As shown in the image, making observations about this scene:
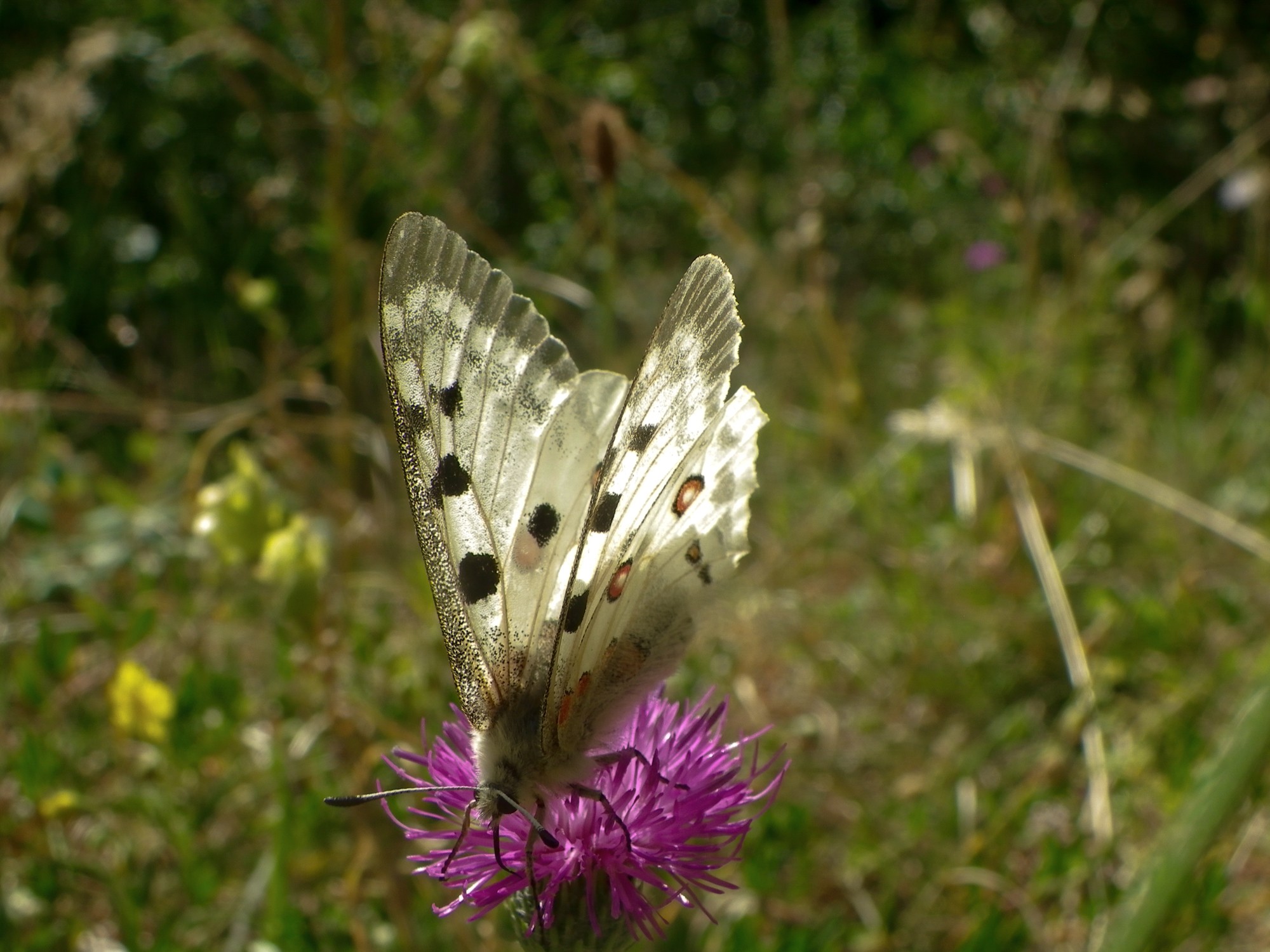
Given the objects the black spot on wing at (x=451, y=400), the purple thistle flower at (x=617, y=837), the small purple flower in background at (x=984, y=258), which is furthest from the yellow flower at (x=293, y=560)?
the small purple flower in background at (x=984, y=258)

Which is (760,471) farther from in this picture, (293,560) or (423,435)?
(423,435)

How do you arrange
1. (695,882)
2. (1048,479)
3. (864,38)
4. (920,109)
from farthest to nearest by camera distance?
(864,38), (920,109), (1048,479), (695,882)

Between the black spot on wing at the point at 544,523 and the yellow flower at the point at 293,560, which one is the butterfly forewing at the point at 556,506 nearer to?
the black spot on wing at the point at 544,523

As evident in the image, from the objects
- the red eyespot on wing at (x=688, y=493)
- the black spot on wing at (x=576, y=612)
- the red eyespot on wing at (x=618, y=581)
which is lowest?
the black spot on wing at (x=576, y=612)

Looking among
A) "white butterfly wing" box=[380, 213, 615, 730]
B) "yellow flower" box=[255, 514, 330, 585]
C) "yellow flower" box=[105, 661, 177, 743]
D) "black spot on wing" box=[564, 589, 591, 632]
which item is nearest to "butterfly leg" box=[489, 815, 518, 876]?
"white butterfly wing" box=[380, 213, 615, 730]

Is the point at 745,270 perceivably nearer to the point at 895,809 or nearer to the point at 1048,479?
the point at 1048,479

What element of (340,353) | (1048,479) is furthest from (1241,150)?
(340,353)
